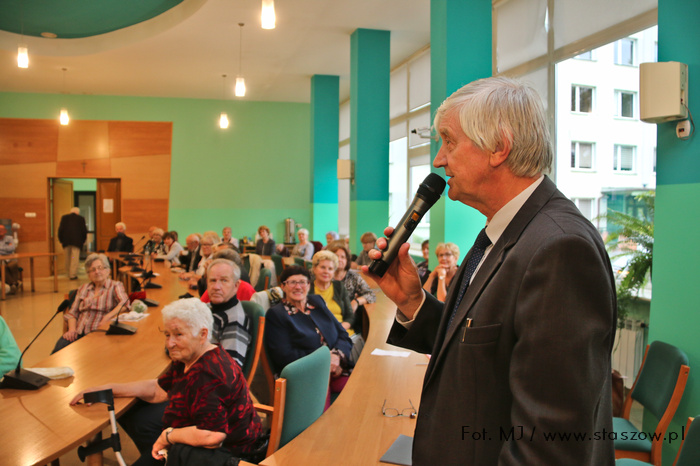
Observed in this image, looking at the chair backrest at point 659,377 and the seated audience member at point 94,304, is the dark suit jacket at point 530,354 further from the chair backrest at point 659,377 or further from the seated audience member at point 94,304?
the seated audience member at point 94,304

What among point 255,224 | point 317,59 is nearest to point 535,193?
point 317,59

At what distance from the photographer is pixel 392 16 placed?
741 centimetres

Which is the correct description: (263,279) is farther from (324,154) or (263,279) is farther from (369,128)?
(324,154)

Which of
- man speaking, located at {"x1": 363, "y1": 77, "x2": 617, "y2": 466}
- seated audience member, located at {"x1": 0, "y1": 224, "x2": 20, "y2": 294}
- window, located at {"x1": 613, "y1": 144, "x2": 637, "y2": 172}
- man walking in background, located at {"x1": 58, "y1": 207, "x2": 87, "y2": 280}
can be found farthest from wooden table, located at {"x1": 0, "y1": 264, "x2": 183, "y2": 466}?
man walking in background, located at {"x1": 58, "y1": 207, "x2": 87, "y2": 280}

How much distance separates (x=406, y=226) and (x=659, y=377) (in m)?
2.38

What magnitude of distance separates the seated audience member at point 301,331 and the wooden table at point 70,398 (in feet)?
2.38

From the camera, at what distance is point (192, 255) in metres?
8.07

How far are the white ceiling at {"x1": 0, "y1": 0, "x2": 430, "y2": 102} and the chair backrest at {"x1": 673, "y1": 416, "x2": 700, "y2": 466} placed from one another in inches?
250

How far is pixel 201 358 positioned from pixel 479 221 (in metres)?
4.22

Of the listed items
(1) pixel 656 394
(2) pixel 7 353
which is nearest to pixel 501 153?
(1) pixel 656 394

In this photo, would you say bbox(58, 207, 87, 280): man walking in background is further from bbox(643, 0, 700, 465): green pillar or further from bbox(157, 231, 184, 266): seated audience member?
bbox(643, 0, 700, 465): green pillar

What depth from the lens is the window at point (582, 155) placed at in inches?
202

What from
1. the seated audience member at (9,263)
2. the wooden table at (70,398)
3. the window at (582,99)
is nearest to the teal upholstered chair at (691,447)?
the wooden table at (70,398)

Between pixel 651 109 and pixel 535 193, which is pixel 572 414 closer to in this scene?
pixel 535 193
